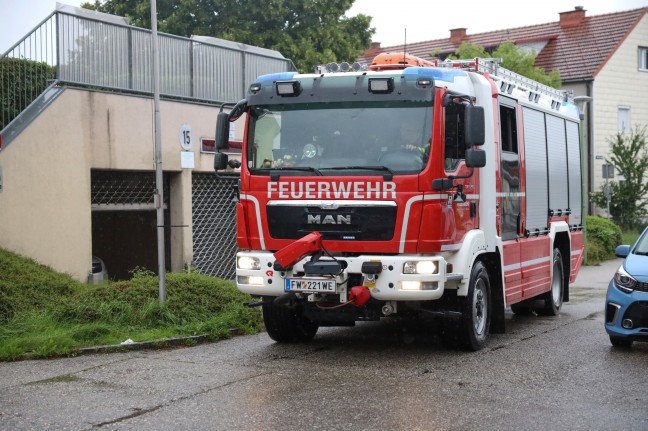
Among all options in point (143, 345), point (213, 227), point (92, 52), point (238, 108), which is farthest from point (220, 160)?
point (213, 227)

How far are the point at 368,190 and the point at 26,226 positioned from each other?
6.57m

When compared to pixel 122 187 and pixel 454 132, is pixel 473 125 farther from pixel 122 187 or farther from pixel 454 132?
pixel 122 187

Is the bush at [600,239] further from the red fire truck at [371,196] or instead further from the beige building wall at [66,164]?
the red fire truck at [371,196]

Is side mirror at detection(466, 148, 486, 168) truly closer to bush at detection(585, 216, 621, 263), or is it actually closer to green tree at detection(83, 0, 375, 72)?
bush at detection(585, 216, 621, 263)

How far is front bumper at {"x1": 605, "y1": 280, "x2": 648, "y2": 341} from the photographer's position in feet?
32.8

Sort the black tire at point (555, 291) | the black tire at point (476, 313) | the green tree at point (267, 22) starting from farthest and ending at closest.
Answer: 1. the green tree at point (267, 22)
2. the black tire at point (555, 291)
3. the black tire at point (476, 313)

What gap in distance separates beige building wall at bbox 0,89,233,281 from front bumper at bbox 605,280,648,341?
27.1ft

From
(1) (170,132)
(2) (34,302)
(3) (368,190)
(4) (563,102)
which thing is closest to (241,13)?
(1) (170,132)

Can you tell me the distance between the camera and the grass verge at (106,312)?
10.6 metres

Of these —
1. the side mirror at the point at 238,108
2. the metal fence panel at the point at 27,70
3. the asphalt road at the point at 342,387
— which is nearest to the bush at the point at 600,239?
the asphalt road at the point at 342,387

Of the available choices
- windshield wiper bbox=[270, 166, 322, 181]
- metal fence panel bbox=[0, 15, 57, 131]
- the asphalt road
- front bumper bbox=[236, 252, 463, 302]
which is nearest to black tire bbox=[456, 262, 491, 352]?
the asphalt road

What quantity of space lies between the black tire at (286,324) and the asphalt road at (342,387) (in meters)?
0.16

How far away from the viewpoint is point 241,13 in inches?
1401

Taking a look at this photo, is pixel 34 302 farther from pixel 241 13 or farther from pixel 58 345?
pixel 241 13
